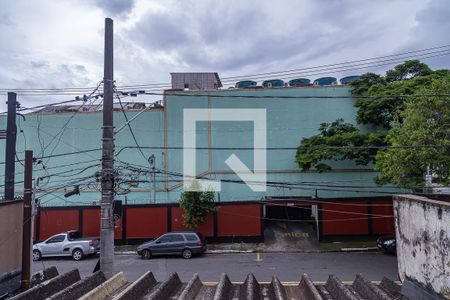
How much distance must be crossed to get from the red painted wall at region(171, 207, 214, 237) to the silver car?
528cm

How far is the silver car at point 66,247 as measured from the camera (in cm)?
2194

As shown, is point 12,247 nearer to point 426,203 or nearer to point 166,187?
point 426,203

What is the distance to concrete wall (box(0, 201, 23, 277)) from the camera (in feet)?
26.6

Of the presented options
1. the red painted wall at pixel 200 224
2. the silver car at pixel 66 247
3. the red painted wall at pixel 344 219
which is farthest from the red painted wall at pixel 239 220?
the silver car at pixel 66 247

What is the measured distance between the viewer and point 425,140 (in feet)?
47.0

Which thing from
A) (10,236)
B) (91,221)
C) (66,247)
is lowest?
(66,247)

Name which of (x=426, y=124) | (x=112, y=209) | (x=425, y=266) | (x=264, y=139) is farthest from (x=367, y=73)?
(x=425, y=266)

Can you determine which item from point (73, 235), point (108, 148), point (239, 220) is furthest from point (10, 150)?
point (239, 220)

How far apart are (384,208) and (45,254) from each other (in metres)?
21.4

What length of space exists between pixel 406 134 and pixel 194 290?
12.7m

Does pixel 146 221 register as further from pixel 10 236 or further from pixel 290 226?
pixel 10 236

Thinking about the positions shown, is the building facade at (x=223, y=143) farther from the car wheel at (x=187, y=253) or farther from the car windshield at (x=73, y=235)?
the car wheel at (x=187, y=253)

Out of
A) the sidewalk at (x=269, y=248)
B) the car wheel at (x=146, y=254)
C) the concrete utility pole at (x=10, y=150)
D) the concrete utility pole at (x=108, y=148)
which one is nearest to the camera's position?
the concrete utility pole at (x=108, y=148)

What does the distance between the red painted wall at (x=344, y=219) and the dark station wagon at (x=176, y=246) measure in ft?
28.7
